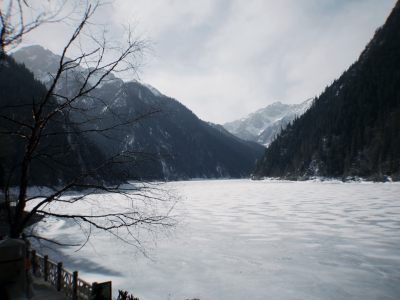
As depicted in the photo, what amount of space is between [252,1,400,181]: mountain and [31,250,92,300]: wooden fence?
7778cm

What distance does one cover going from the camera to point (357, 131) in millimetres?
87438

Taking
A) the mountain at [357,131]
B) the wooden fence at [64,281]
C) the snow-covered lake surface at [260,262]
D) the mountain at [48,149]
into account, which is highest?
the mountain at [357,131]

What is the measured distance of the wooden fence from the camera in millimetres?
5695

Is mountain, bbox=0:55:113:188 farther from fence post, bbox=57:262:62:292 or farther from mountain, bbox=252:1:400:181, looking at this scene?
mountain, bbox=252:1:400:181

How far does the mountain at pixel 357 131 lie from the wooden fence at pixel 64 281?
77.8 m

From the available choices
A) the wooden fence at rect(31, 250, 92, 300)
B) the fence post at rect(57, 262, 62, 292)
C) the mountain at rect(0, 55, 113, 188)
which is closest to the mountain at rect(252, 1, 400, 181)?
the wooden fence at rect(31, 250, 92, 300)

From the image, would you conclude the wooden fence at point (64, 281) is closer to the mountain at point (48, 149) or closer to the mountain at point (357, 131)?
the mountain at point (48, 149)

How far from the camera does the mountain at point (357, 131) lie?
71875 mm

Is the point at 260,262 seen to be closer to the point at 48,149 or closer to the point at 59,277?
the point at 59,277

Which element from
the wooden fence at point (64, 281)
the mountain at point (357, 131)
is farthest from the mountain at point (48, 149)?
the mountain at point (357, 131)

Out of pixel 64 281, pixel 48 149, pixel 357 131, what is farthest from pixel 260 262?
pixel 357 131

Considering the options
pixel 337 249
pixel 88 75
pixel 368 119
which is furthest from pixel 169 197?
pixel 368 119

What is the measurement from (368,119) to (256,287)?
357 ft

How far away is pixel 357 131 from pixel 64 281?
349 feet
